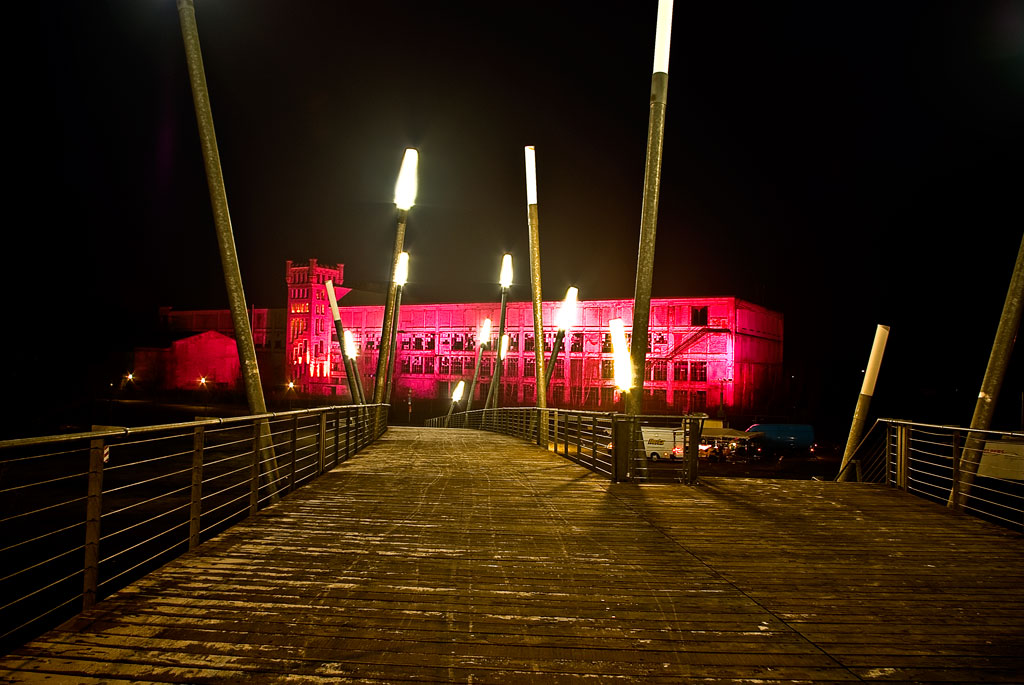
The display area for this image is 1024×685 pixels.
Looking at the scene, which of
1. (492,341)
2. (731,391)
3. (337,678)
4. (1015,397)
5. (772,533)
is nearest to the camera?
(337,678)

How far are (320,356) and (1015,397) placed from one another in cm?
6905

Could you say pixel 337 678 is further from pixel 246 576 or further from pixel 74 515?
pixel 74 515

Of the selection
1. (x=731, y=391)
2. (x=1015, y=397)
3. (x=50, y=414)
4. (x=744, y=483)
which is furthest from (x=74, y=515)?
(x=1015, y=397)

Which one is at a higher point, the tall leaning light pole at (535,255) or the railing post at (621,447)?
the tall leaning light pole at (535,255)

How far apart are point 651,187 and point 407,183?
8.13m

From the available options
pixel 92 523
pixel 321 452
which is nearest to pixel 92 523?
pixel 92 523

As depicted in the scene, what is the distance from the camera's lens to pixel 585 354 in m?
63.0

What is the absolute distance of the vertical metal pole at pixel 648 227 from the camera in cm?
1058

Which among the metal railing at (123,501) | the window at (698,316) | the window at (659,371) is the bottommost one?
the metal railing at (123,501)

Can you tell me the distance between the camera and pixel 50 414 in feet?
215

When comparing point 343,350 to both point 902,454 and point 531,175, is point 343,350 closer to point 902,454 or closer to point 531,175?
point 531,175

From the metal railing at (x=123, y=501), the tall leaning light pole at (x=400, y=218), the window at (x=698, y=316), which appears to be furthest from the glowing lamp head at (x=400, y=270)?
the window at (x=698, y=316)

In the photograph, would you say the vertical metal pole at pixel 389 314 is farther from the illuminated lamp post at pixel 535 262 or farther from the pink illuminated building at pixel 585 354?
the pink illuminated building at pixel 585 354

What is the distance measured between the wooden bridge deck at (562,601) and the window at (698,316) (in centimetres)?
5067
